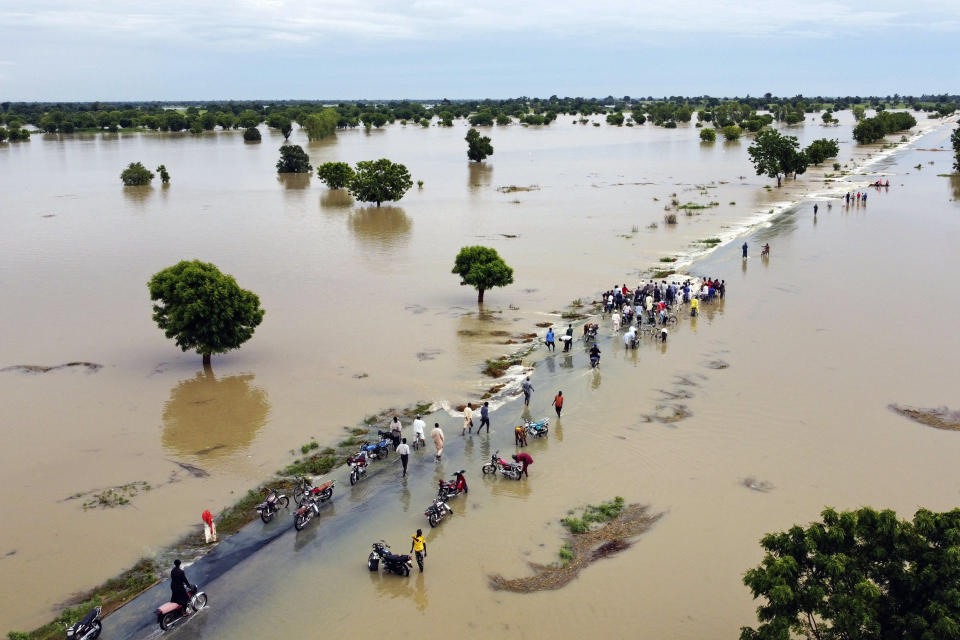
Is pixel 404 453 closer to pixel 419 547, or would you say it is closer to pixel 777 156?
pixel 419 547

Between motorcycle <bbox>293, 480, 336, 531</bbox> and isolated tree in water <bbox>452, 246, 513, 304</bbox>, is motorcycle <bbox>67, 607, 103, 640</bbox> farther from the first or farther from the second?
isolated tree in water <bbox>452, 246, 513, 304</bbox>

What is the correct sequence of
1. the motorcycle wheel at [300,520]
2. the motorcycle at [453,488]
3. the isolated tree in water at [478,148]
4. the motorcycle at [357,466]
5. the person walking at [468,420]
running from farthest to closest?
1. the isolated tree in water at [478,148]
2. the person walking at [468,420]
3. the motorcycle at [357,466]
4. the motorcycle at [453,488]
5. the motorcycle wheel at [300,520]

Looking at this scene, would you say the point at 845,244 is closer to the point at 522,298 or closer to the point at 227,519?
the point at 522,298

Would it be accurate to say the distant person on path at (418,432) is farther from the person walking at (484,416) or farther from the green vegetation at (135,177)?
the green vegetation at (135,177)

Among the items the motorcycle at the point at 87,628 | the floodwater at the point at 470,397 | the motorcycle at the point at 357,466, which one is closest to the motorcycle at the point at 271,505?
the floodwater at the point at 470,397

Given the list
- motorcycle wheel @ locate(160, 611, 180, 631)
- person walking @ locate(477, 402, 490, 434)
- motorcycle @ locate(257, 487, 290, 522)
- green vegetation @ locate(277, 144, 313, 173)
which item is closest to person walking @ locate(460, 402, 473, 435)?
person walking @ locate(477, 402, 490, 434)

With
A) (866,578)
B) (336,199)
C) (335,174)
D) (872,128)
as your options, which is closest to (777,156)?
(336,199)

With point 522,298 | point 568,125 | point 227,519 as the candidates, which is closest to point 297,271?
point 522,298
